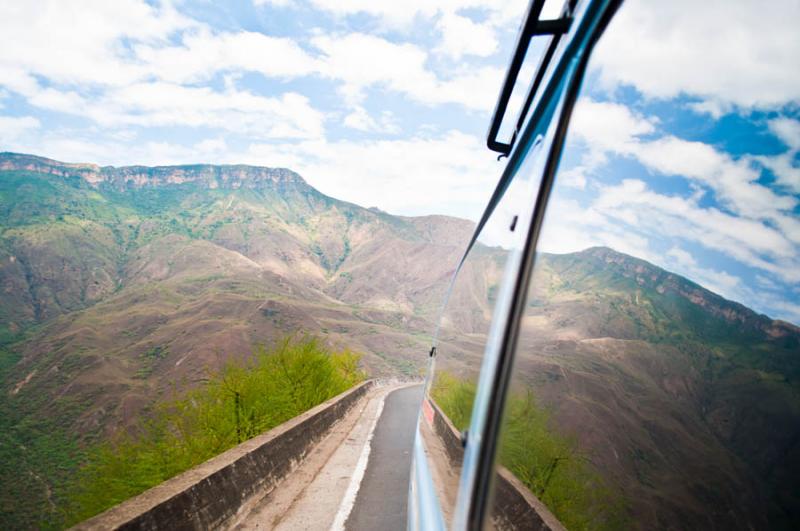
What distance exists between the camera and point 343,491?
6.41 meters

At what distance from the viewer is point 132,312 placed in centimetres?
14638

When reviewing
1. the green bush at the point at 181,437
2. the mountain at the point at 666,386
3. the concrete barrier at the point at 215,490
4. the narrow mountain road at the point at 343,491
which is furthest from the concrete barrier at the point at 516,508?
the green bush at the point at 181,437

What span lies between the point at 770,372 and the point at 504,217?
124 centimetres

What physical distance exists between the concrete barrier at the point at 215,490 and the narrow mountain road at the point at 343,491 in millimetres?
226

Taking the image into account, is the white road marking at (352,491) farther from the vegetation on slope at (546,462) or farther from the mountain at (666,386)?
the mountain at (666,386)

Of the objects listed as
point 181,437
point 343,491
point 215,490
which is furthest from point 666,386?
point 181,437

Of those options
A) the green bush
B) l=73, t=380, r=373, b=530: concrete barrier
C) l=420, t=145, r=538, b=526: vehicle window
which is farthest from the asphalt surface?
l=420, t=145, r=538, b=526: vehicle window

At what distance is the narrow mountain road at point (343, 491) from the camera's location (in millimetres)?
5027

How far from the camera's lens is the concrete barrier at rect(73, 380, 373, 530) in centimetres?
310

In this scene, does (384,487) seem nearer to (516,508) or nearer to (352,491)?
(352,491)

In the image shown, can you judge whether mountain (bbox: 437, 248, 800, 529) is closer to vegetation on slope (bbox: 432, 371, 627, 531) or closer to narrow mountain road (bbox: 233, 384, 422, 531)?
vegetation on slope (bbox: 432, 371, 627, 531)

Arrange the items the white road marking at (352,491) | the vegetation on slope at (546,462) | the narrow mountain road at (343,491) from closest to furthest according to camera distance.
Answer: the vegetation on slope at (546,462), the narrow mountain road at (343,491), the white road marking at (352,491)

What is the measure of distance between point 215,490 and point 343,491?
8.90ft

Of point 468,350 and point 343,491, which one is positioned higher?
point 468,350
